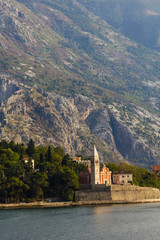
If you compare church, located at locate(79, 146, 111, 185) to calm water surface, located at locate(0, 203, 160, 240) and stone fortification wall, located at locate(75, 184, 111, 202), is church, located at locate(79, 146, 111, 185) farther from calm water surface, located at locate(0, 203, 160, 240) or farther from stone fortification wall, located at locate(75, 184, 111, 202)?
calm water surface, located at locate(0, 203, 160, 240)

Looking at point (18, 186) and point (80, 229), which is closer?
point (80, 229)

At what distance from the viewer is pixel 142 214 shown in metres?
122

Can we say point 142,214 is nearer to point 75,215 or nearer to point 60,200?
point 75,215

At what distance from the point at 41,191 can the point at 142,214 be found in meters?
32.9

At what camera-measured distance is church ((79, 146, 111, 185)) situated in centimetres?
15412

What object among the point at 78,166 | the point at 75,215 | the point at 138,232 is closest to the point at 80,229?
the point at 138,232

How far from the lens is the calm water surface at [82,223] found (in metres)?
95.2

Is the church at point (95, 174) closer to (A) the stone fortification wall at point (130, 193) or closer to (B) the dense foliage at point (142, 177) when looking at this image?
(A) the stone fortification wall at point (130, 193)

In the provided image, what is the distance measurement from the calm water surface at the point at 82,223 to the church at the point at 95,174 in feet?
62.9

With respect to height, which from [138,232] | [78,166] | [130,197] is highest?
[78,166]

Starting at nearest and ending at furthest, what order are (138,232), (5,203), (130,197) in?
(138,232) < (5,203) < (130,197)

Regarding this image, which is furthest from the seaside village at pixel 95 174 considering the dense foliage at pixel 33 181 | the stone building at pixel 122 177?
the stone building at pixel 122 177

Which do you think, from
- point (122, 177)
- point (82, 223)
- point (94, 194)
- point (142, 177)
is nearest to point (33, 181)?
point (94, 194)

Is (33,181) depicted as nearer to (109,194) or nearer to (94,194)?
(94,194)
